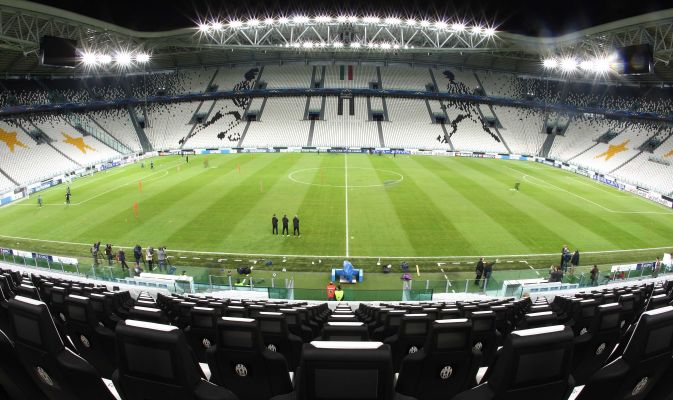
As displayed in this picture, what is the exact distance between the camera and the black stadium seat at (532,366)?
2.43 metres

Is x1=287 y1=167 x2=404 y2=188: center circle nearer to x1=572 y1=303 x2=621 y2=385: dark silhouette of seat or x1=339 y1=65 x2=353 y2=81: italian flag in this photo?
x1=572 y1=303 x2=621 y2=385: dark silhouette of seat

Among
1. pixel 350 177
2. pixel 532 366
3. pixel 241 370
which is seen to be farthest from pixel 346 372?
pixel 350 177

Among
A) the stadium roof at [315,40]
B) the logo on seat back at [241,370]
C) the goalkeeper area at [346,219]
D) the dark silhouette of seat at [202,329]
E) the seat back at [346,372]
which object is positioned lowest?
the goalkeeper area at [346,219]

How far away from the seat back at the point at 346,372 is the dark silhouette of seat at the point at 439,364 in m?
1.99

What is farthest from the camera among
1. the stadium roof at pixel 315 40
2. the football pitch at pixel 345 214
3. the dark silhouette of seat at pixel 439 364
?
the stadium roof at pixel 315 40

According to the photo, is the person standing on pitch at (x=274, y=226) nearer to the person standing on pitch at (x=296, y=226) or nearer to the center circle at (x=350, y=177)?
the person standing on pitch at (x=296, y=226)

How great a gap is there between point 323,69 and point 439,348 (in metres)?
76.8

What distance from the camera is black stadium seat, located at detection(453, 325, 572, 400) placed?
243 centimetres

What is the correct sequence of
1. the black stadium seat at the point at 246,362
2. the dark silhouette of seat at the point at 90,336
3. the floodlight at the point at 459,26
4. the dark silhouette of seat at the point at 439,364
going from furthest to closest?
the floodlight at the point at 459,26
the dark silhouette of seat at the point at 90,336
the dark silhouette of seat at the point at 439,364
the black stadium seat at the point at 246,362

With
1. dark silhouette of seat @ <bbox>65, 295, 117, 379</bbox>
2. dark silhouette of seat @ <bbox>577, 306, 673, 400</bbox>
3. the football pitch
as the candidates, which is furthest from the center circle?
dark silhouette of seat @ <bbox>577, 306, 673, 400</bbox>

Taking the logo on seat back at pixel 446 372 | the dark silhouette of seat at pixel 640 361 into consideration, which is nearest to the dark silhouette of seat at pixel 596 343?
the logo on seat back at pixel 446 372

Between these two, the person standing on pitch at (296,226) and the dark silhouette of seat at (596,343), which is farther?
the person standing on pitch at (296,226)

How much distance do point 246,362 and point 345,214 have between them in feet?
81.5

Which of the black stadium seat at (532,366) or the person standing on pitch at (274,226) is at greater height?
the black stadium seat at (532,366)
